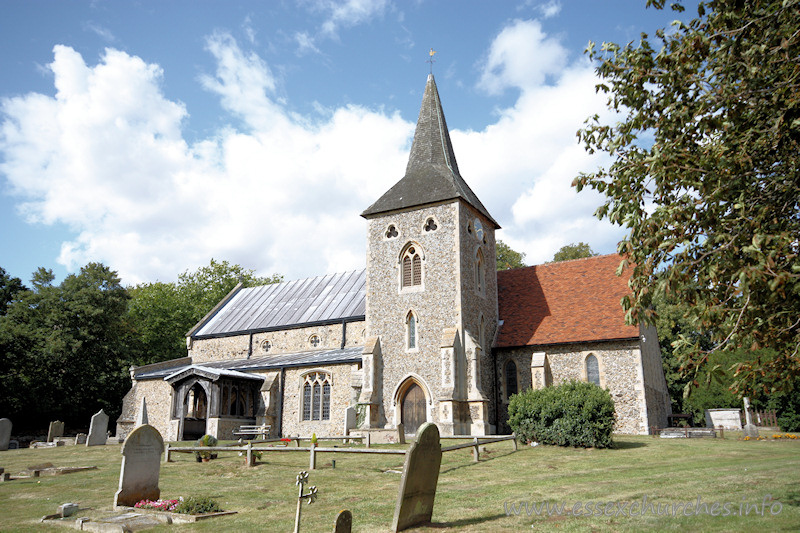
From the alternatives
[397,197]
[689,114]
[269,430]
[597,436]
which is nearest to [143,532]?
[689,114]

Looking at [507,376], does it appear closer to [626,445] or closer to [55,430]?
[626,445]

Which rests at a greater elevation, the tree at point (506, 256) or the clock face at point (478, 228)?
the tree at point (506, 256)

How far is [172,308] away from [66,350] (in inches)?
581

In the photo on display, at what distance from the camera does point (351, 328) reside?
30.2 metres

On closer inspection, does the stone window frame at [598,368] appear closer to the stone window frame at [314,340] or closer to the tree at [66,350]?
the stone window frame at [314,340]

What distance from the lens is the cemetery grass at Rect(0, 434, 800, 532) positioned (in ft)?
28.0

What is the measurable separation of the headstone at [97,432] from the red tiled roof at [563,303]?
1824 cm

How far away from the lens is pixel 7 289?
42.7m

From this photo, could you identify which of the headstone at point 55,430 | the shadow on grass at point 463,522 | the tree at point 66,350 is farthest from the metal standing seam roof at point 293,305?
the shadow on grass at point 463,522

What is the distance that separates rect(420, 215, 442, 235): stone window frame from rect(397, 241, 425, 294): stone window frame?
27.0 inches

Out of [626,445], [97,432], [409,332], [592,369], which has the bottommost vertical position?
[626,445]

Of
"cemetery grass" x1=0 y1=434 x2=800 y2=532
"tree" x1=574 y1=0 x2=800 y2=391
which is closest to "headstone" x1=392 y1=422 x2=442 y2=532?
"cemetery grass" x1=0 y1=434 x2=800 y2=532

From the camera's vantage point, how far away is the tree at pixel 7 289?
4225 cm

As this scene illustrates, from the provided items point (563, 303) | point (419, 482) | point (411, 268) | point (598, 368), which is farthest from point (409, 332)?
point (419, 482)
